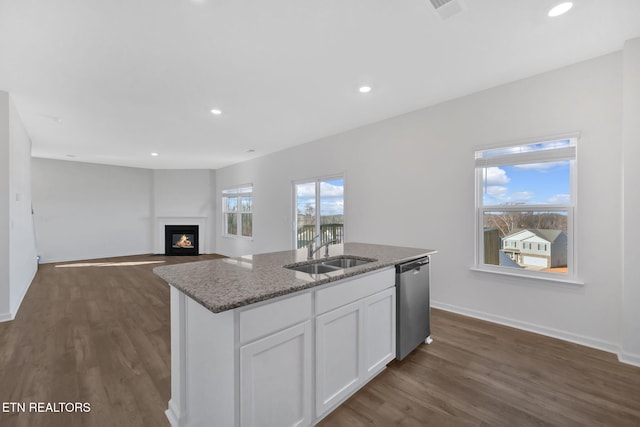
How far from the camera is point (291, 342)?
56.7 inches

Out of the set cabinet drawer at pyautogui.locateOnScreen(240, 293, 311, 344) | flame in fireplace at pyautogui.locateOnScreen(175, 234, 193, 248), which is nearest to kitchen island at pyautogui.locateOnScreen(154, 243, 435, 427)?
cabinet drawer at pyautogui.locateOnScreen(240, 293, 311, 344)

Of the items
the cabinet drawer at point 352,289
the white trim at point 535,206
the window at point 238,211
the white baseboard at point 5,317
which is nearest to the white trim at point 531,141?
the white trim at point 535,206

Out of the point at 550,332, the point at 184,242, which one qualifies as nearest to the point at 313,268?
the point at 550,332

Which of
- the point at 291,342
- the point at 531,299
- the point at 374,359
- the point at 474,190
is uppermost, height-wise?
the point at 474,190

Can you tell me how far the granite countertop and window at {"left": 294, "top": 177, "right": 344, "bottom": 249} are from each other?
2554 mm

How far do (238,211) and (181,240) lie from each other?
7.35 ft

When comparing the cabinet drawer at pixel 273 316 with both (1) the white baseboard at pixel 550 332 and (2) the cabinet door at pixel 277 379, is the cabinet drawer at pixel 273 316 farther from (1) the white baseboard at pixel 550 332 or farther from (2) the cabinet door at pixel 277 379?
(1) the white baseboard at pixel 550 332

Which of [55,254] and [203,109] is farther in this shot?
[55,254]

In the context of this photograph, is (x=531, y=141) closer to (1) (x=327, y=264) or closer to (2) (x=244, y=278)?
(1) (x=327, y=264)

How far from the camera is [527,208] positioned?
2881 mm

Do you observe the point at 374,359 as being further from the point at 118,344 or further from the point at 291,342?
the point at 118,344

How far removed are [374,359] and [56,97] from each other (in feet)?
14.4

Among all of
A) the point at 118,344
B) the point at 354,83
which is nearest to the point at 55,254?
the point at 118,344

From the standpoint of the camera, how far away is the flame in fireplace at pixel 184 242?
8.37 m
